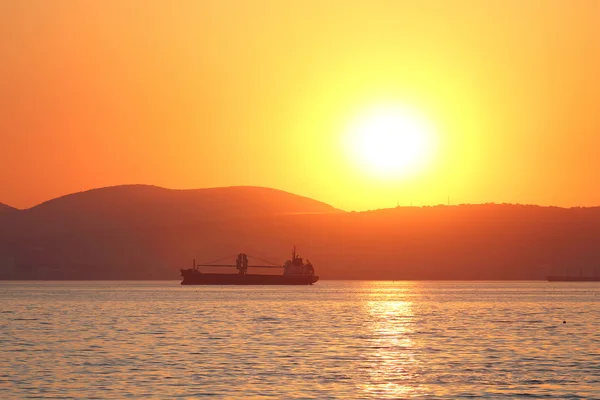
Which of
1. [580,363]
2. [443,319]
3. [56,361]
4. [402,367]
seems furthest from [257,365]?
[443,319]

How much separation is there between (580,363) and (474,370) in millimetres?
8813

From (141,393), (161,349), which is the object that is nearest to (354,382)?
(141,393)

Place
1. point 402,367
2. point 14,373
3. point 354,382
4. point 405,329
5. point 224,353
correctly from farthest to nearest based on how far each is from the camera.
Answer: point 405,329, point 224,353, point 402,367, point 14,373, point 354,382

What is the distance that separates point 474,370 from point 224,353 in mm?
20255

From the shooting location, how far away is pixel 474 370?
66.4 metres

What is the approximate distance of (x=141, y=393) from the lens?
5528 centimetres

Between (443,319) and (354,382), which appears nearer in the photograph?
Result: (354,382)

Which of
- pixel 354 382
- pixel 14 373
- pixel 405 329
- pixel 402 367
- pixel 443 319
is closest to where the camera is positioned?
pixel 354 382

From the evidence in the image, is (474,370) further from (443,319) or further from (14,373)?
(443,319)

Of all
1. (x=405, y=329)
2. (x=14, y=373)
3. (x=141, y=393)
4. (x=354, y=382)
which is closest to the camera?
(x=141, y=393)

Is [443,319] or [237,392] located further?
[443,319]

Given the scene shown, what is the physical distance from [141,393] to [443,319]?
8224 centimetres

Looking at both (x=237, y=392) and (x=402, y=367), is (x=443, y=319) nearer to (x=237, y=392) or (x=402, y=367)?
(x=402, y=367)

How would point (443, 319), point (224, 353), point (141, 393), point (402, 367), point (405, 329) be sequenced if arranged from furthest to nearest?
point (443, 319) < point (405, 329) < point (224, 353) < point (402, 367) < point (141, 393)
